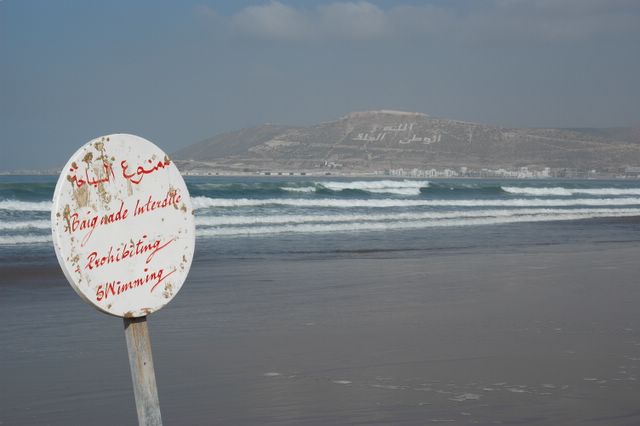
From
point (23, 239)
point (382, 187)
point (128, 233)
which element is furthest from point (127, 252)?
point (382, 187)

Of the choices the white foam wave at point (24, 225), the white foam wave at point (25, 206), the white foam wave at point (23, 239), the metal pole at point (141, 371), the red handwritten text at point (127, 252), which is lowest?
the white foam wave at point (23, 239)

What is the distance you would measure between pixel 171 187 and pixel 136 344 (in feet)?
1.48

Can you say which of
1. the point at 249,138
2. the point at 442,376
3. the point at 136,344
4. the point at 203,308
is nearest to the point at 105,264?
the point at 136,344

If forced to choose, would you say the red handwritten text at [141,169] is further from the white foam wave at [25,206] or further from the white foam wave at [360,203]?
the white foam wave at [25,206]

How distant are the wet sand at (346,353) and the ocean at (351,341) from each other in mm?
17

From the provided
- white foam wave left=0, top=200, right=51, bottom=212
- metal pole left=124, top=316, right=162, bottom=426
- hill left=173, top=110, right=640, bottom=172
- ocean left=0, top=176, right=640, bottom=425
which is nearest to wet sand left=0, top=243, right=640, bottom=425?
ocean left=0, top=176, right=640, bottom=425

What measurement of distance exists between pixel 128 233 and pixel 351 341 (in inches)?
175

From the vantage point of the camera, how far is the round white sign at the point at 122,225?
2.22 metres

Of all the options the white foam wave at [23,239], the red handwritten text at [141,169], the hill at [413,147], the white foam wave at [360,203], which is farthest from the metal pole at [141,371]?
the hill at [413,147]

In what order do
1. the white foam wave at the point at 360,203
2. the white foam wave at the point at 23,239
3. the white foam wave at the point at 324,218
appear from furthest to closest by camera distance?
the white foam wave at the point at 360,203, the white foam wave at the point at 324,218, the white foam wave at the point at 23,239

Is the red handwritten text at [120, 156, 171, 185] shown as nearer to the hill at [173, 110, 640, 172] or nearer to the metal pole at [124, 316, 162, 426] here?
the metal pole at [124, 316, 162, 426]

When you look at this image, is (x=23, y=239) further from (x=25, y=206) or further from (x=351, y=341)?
(x=351, y=341)

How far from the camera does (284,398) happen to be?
4973 mm

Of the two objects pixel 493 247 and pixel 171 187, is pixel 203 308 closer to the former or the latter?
pixel 171 187
